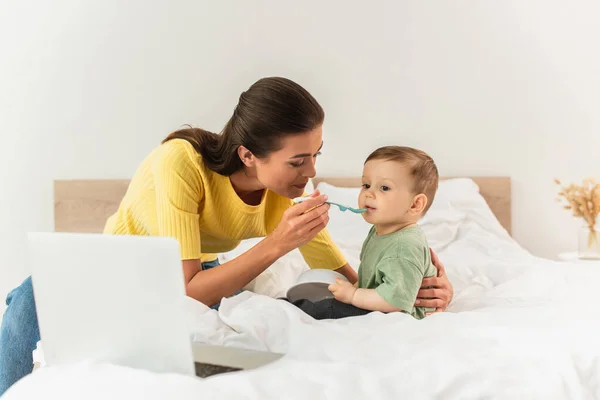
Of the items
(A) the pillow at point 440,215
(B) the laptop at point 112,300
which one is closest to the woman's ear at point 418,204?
(B) the laptop at point 112,300

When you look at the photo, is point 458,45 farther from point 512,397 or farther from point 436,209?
point 512,397

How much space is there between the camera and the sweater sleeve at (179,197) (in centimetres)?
147

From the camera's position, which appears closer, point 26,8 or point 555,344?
point 555,344

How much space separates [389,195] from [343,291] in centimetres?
27

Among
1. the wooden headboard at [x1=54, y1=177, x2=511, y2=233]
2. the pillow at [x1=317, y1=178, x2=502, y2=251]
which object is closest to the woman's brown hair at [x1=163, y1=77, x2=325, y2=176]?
the pillow at [x1=317, y1=178, x2=502, y2=251]

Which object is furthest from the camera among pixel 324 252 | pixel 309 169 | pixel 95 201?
pixel 95 201

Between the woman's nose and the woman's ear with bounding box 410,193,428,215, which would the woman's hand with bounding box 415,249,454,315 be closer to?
the woman's ear with bounding box 410,193,428,215

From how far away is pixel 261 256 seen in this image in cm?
145

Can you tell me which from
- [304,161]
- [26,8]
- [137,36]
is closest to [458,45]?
[137,36]

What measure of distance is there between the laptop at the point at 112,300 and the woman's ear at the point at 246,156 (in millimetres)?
684

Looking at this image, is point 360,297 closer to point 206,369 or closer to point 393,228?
point 393,228

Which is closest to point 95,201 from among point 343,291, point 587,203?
point 343,291

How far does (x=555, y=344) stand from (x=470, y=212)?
175 centimetres

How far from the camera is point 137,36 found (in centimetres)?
311
